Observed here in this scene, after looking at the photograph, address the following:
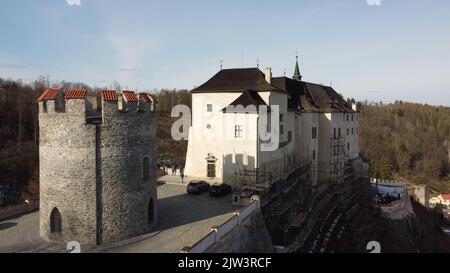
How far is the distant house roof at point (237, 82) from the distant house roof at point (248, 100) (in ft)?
2.02

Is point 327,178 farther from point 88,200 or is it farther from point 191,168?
point 88,200

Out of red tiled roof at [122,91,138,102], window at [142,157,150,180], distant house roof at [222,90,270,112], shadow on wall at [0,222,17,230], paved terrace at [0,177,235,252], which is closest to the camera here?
paved terrace at [0,177,235,252]

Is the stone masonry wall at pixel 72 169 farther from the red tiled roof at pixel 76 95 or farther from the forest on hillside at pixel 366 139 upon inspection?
the forest on hillside at pixel 366 139

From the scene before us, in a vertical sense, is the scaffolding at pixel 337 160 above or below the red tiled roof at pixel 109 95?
below

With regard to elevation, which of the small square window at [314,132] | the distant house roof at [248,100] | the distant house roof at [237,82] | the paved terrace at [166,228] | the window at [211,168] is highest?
the distant house roof at [237,82]

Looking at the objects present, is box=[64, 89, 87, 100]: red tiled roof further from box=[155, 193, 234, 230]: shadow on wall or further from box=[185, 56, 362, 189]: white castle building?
box=[185, 56, 362, 189]: white castle building

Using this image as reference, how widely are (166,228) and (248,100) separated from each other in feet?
37.2

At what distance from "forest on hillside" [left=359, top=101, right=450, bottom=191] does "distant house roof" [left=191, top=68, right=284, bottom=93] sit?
49.4 metres

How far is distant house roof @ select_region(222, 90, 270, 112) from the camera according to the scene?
81.3 ft

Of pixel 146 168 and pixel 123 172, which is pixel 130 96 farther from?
pixel 146 168

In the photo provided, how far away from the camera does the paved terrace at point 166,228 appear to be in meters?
14.0

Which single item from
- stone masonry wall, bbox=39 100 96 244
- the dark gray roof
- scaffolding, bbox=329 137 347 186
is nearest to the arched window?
stone masonry wall, bbox=39 100 96 244

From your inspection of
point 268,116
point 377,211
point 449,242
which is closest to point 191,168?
point 268,116

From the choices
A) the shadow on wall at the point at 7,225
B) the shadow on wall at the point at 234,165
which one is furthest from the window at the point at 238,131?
the shadow on wall at the point at 7,225
